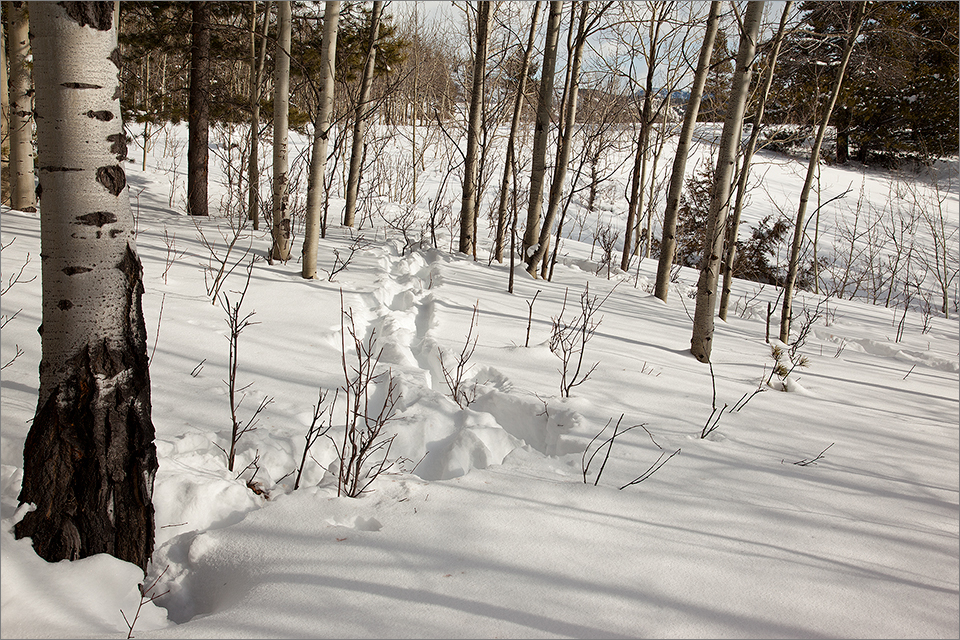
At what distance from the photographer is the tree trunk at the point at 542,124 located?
637 centimetres

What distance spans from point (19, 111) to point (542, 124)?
619 centimetres

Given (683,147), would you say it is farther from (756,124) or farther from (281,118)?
(281,118)

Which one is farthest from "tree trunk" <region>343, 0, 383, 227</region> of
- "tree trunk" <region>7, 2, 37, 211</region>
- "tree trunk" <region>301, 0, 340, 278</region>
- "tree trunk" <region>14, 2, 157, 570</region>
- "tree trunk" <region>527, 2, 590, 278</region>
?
"tree trunk" <region>14, 2, 157, 570</region>

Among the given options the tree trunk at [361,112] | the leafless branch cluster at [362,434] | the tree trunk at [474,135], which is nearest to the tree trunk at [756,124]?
the tree trunk at [474,135]

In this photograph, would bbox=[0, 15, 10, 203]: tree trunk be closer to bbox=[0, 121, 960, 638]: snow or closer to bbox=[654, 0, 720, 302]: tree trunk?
bbox=[0, 121, 960, 638]: snow

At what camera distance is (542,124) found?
6824mm

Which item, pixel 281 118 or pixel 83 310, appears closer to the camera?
pixel 83 310

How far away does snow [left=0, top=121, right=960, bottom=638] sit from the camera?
1.45 m

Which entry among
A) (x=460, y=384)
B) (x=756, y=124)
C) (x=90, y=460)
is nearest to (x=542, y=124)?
(x=756, y=124)

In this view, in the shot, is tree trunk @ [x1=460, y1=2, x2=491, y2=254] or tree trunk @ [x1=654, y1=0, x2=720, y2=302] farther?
tree trunk @ [x1=460, y1=2, x2=491, y2=254]

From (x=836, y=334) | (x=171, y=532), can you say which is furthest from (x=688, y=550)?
(x=836, y=334)

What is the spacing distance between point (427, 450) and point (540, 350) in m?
1.55

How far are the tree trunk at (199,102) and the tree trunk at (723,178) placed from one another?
7774mm

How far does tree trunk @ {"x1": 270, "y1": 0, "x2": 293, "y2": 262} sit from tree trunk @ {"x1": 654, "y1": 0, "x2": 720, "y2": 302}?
4.11 m
